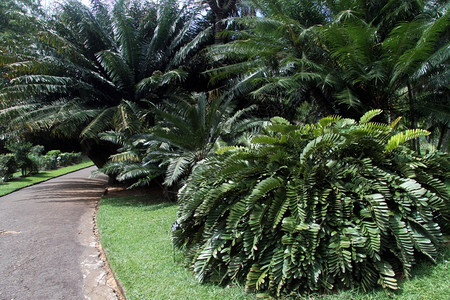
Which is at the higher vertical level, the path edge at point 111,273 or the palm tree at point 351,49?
the palm tree at point 351,49

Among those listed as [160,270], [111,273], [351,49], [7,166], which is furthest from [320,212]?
[7,166]

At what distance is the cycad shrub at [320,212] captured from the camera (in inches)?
126

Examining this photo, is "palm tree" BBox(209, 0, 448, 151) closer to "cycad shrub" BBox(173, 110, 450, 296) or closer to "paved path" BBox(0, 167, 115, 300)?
"cycad shrub" BBox(173, 110, 450, 296)

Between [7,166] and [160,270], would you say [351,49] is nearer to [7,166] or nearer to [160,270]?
[160,270]

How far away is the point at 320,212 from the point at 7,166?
1683cm

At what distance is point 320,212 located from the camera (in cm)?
339

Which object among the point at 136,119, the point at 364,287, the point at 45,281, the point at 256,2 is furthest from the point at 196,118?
the point at 364,287

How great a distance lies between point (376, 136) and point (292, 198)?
1296 mm

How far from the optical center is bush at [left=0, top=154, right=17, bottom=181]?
15.6m

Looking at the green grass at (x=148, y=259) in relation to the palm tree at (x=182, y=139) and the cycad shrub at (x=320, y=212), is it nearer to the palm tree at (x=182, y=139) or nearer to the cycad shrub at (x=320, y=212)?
the cycad shrub at (x=320, y=212)

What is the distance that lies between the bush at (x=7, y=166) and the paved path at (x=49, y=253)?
6786 mm

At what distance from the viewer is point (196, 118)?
8.34 metres

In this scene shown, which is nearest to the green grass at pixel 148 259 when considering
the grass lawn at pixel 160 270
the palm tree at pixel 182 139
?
the grass lawn at pixel 160 270

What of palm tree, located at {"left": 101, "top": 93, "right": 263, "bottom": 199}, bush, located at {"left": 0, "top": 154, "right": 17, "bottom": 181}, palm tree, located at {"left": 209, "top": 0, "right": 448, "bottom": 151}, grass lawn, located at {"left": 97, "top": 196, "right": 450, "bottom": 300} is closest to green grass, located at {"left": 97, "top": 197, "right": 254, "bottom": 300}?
grass lawn, located at {"left": 97, "top": 196, "right": 450, "bottom": 300}
